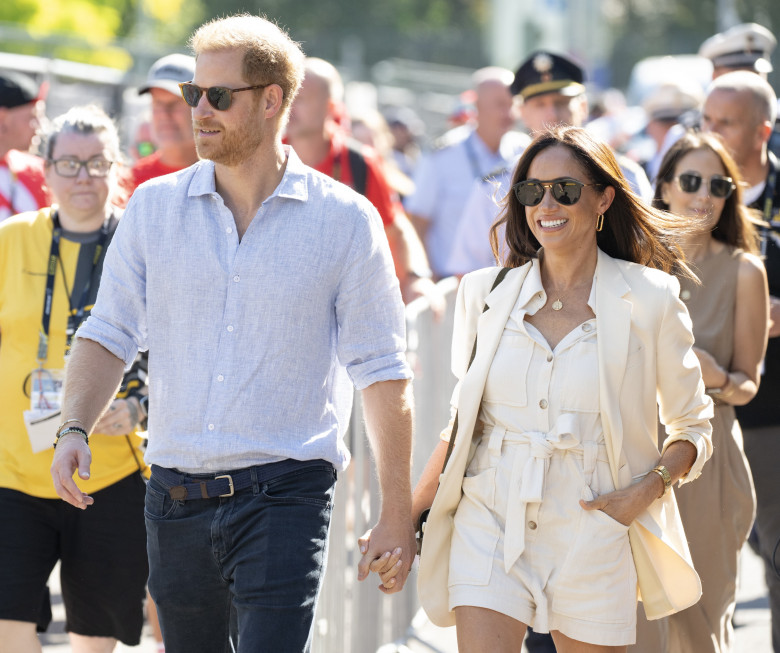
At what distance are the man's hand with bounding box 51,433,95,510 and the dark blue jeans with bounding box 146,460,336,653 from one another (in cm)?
25

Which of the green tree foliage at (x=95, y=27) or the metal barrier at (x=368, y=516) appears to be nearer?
the metal barrier at (x=368, y=516)

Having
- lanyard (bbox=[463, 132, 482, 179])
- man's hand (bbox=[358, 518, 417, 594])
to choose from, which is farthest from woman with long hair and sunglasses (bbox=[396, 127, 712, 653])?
lanyard (bbox=[463, 132, 482, 179])

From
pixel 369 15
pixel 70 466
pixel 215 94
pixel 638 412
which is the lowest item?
pixel 70 466

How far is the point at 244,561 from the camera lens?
12.7 ft

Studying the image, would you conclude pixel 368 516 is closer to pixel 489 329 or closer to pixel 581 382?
pixel 489 329

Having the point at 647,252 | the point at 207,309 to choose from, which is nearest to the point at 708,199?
the point at 647,252

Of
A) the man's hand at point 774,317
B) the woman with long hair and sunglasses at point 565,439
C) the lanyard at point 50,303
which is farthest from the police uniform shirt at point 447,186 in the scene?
the woman with long hair and sunglasses at point 565,439

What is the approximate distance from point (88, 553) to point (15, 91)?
126 inches

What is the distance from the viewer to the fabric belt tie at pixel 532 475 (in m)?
3.99

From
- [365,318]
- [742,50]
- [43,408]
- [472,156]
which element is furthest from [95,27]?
[365,318]

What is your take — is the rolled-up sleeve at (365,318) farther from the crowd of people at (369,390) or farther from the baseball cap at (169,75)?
the baseball cap at (169,75)

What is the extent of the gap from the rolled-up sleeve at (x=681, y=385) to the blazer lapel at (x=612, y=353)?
0.45 feet

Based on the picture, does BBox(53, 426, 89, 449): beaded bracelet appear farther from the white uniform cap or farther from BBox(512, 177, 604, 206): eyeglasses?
the white uniform cap

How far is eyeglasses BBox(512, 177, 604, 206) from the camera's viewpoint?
4.25 m
